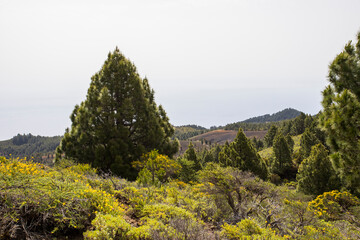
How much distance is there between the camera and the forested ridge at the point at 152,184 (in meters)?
4.62

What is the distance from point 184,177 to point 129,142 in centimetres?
858

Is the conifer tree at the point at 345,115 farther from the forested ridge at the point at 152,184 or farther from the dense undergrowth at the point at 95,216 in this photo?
the dense undergrowth at the point at 95,216

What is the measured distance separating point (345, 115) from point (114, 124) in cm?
1246

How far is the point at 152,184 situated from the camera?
1155cm

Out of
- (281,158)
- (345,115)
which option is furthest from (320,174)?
(345,115)

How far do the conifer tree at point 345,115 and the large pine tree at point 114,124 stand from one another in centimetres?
1099

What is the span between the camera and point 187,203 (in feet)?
25.7

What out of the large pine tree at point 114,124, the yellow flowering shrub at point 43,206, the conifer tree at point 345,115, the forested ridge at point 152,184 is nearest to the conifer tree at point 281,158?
the forested ridge at point 152,184

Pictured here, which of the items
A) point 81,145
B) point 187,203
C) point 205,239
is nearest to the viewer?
point 205,239

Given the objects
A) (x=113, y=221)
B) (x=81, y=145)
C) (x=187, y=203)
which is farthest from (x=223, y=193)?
(x=81, y=145)

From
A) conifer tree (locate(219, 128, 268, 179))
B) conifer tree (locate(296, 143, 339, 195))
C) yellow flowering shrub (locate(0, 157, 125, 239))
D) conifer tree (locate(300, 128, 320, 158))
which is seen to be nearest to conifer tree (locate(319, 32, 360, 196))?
yellow flowering shrub (locate(0, 157, 125, 239))

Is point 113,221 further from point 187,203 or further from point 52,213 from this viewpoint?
point 187,203

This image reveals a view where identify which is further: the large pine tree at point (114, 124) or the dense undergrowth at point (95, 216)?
the large pine tree at point (114, 124)

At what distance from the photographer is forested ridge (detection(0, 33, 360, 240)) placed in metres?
4.62
